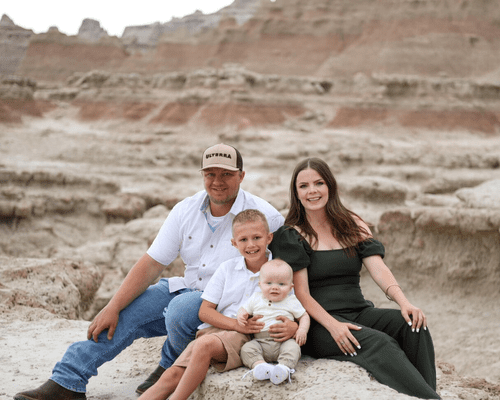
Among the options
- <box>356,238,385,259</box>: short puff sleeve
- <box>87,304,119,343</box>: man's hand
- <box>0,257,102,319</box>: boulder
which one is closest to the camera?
<box>87,304,119,343</box>: man's hand

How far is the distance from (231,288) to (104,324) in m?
0.85

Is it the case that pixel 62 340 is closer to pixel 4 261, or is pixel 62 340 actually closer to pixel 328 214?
pixel 4 261

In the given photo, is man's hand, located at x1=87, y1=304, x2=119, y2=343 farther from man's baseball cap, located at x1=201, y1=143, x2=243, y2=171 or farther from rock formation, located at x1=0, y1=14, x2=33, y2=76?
rock formation, located at x1=0, y1=14, x2=33, y2=76

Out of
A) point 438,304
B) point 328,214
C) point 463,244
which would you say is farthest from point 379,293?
point 328,214

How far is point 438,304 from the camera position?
657 cm

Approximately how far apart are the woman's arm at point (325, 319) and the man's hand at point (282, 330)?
0.21m

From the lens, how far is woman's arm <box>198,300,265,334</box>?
2.74m

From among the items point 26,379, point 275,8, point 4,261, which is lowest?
point 26,379

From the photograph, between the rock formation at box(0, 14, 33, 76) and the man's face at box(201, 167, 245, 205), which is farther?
the rock formation at box(0, 14, 33, 76)

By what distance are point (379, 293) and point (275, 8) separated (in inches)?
2119

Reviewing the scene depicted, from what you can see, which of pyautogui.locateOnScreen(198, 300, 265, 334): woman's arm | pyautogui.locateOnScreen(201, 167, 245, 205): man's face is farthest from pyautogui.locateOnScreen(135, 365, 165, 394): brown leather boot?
pyautogui.locateOnScreen(201, 167, 245, 205): man's face

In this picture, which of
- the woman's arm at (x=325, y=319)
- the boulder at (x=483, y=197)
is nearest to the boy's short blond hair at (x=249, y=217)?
the woman's arm at (x=325, y=319)

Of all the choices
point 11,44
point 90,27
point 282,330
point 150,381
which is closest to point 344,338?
point 282,330

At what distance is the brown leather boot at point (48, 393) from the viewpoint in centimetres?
287
